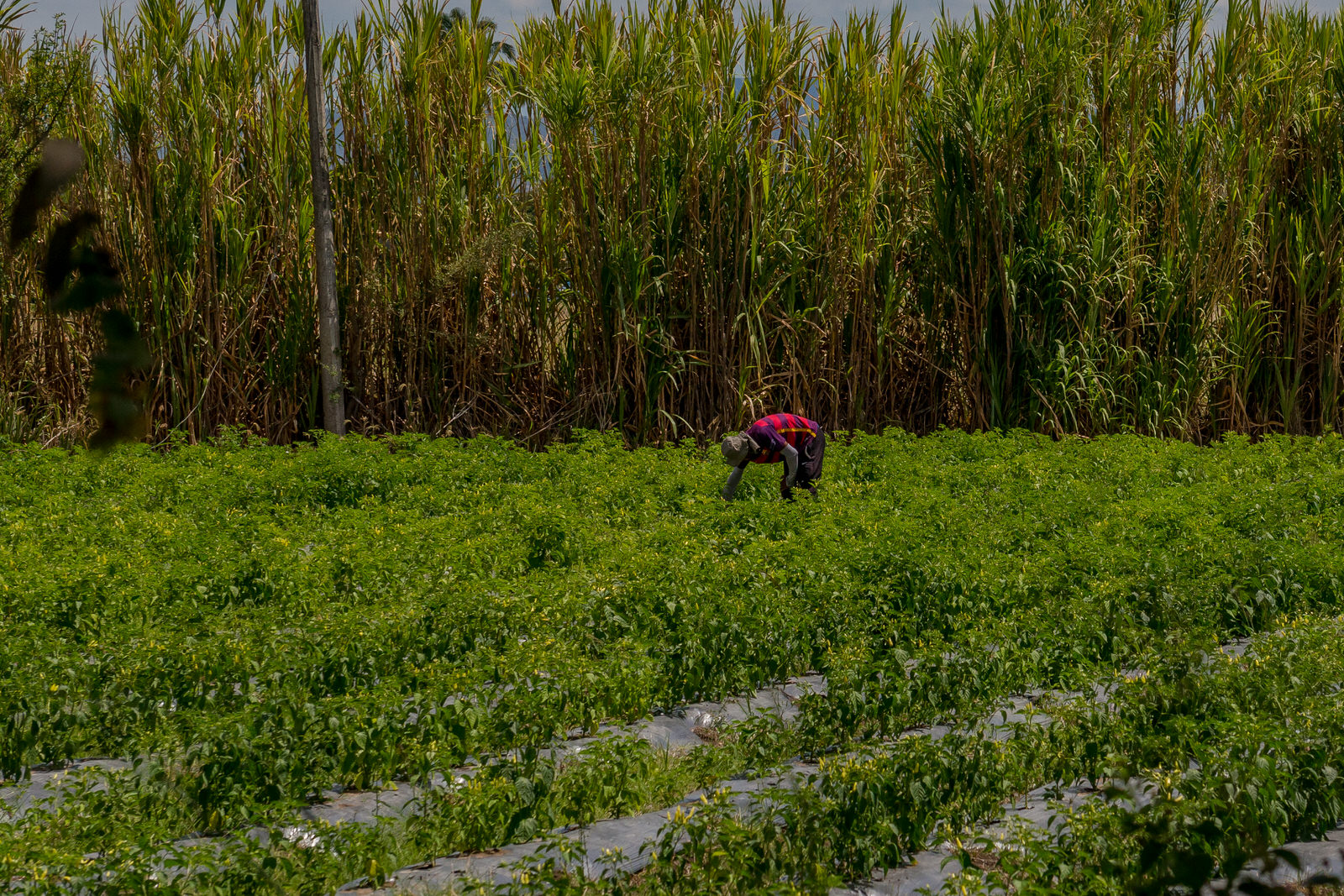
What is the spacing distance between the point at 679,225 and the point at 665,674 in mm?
8068

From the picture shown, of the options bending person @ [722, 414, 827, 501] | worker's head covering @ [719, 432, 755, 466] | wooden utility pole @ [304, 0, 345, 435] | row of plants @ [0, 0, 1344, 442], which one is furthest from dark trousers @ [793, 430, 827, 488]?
wooden utility pole @ [304, 0, 345, 435]

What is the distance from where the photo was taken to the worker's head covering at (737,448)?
891cm

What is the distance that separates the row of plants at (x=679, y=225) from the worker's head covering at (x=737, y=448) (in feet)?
11.2

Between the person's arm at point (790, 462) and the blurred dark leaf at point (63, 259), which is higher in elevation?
the blurred dark leaf at point (63, 259)

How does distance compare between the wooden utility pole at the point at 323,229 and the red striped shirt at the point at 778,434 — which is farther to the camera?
the wooden utility pole at the point at 323,229

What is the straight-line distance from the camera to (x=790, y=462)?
9.09 meters

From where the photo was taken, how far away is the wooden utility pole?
12.5m

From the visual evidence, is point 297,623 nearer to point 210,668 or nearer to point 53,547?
point 210,668

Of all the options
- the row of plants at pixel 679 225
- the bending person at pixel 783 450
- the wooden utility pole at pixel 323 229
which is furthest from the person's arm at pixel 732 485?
the wooden utility pole at pixel 323 229

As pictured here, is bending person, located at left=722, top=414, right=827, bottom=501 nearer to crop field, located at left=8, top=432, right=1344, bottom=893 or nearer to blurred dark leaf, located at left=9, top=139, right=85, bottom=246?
crop field, located at left=8, top=432, right=1344, bottom=893

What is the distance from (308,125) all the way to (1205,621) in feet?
34.6

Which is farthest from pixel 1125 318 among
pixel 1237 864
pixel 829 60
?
pixel 1237 864

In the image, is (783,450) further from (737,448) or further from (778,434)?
(737,448)

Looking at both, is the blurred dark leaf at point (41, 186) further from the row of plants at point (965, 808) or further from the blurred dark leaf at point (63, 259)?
the row of plants at point (965, 808)
